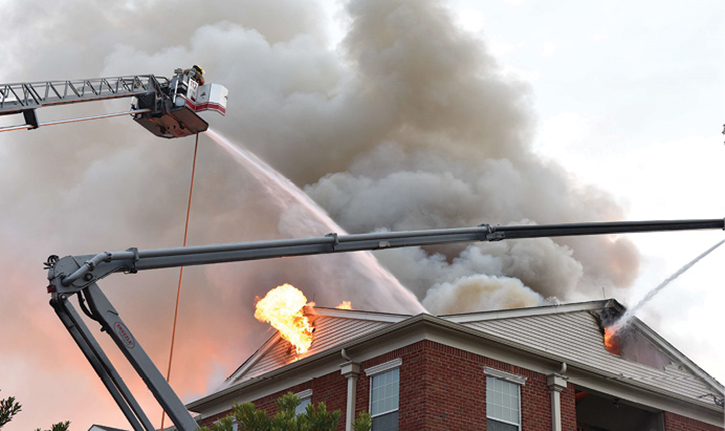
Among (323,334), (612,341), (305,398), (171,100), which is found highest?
(171,100)

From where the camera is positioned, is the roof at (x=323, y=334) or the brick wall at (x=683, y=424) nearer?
the roof at (x=323, y=334)

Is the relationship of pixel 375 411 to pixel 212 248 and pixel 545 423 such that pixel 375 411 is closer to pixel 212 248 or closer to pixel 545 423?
pixel 545 423

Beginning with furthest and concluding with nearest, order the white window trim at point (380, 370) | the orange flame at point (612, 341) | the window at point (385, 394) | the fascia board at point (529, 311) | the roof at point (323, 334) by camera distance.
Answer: the orange flame at point (612, 341) < the roof at point (323, 334) < the fascia board at point (529, 311) < the white window trim at point (380, 370) < the window at point (385, 394)

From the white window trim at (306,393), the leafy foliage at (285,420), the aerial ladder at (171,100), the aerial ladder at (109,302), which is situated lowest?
the leafy foliage at (285,420)

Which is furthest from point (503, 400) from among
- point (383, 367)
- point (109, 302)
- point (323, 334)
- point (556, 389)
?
point (109, 302)

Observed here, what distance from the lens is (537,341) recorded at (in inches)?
832

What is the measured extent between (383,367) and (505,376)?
115 inches

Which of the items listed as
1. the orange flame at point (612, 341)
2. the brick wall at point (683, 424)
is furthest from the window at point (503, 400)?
the brick wall at point (683, 424)

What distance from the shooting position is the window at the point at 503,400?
18969 millimetres

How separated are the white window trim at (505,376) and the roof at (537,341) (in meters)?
0.62

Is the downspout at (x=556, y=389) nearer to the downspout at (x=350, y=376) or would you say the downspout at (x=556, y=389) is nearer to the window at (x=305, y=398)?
the downspout at (x=350, y=376)

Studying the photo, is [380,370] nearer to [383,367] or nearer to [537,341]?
[383,367]

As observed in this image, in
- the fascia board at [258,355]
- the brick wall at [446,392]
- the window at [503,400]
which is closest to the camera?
the brick wall at [446,392]

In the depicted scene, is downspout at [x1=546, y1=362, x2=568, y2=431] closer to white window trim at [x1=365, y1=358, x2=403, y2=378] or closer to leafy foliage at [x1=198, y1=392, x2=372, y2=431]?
white window trim at [x1=365, y1=358, x2=403, y2=378]
